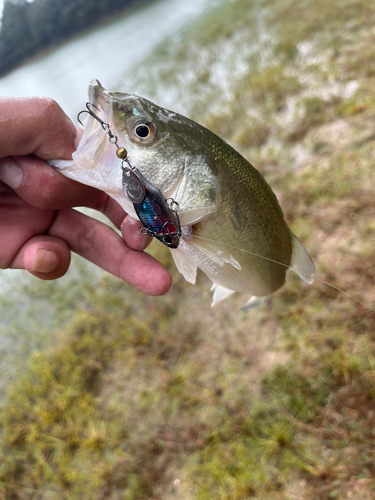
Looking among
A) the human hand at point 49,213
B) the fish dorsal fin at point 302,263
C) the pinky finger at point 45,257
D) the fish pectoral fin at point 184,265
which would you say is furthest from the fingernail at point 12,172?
the fish dorsal fin at point 302,263

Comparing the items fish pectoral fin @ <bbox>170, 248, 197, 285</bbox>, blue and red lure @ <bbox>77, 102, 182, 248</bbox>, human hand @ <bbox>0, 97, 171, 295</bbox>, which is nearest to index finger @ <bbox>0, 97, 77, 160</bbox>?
human hand @ <bbox>0, 97, 171, 295</bbox>

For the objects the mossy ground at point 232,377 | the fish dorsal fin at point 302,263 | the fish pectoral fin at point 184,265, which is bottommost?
the mossy ground at point 232,377

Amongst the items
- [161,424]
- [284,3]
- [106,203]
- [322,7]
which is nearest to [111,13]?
[284,3]

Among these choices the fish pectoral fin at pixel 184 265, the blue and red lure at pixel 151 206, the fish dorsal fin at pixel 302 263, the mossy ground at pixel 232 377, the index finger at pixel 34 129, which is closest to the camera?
the blue and red lure at pixel 151 206

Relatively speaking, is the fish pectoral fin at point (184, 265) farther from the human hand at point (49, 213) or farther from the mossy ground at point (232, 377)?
the mossy ground at point (232, 377)

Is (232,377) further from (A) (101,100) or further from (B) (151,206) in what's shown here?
(A) (101,100)

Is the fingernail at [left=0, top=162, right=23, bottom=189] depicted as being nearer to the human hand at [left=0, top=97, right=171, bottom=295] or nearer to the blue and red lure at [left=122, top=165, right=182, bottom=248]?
the human hand at [left=0, top=97, right=171, bottom=295]
